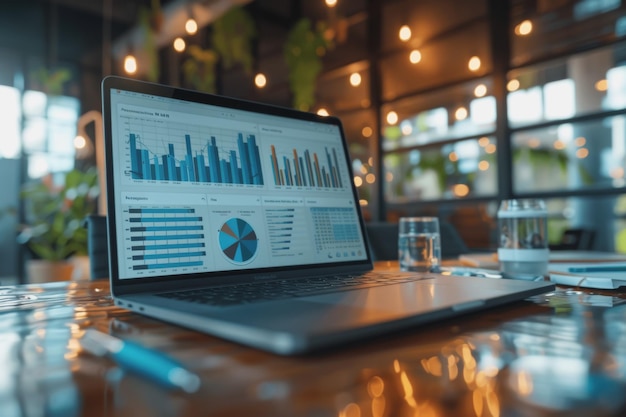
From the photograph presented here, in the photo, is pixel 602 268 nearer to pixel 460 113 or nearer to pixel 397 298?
pixel 397 298

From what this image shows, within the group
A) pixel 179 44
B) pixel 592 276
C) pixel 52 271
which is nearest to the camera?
pixel 592 276

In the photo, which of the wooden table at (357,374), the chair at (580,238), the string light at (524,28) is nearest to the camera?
the wooden table at (357,374)

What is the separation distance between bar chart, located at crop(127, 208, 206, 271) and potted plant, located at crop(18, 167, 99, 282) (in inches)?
128

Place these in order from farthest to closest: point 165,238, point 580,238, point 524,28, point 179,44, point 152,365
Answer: point 179,44 < point 524,28 < point 580,238 < point 165,238 < point 152,365

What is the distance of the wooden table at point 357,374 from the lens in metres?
0.24

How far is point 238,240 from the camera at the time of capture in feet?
2.12

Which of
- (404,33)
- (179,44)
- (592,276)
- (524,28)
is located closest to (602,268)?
(592,276)

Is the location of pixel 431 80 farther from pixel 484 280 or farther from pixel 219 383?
pixel 219 383

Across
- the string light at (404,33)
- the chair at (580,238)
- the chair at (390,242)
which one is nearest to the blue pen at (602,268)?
the chair at (390,242)

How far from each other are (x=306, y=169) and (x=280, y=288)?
261 millimetres

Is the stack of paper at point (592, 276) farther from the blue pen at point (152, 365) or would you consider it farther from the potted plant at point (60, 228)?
the potted plant at point (60, 228)

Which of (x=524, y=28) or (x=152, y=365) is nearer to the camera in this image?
(x=152, y=365)

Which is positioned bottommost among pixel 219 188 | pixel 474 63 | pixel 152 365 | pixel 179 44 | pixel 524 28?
pixel 152 365

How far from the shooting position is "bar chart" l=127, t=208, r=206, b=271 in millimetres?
560
